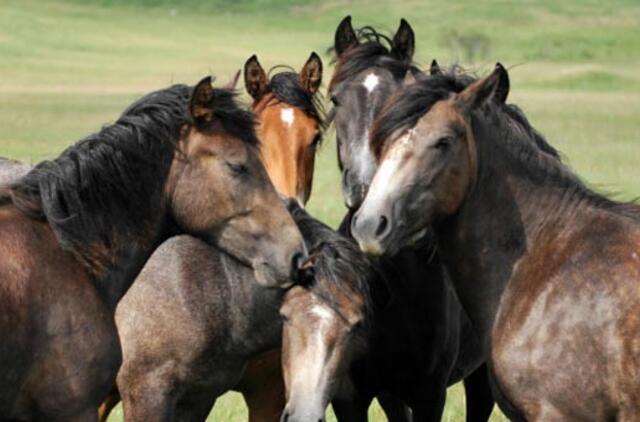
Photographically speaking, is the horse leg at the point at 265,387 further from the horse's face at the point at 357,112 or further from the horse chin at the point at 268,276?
the horse chin at the point at 268,276

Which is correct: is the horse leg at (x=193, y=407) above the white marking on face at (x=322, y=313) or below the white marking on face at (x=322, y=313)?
below

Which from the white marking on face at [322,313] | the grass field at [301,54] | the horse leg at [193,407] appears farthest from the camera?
the grass field at [301,54]

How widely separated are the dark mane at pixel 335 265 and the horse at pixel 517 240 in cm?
40

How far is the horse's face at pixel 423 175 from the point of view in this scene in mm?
6156

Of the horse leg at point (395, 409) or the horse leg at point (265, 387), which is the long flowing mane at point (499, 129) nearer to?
the horse leg at point (265, 387)

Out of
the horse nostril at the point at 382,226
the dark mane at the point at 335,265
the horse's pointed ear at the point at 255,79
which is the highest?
the horse nostril at the point at 382,226

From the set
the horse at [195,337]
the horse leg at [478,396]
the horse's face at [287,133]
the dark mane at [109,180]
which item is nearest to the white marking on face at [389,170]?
the dark mane at [109,180]

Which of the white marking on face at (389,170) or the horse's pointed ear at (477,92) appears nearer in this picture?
the white marking on face at (389,170)

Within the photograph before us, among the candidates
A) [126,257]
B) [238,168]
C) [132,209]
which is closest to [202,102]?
[238,168]

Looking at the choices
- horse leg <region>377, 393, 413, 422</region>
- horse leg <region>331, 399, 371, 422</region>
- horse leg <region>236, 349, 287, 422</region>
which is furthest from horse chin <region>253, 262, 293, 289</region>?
horse leg <region>377, 393, 413, 422</region>

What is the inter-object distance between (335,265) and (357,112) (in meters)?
1.45

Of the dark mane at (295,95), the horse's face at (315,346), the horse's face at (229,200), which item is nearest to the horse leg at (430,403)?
the horse's face at (315,346)

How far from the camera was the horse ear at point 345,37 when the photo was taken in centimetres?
827

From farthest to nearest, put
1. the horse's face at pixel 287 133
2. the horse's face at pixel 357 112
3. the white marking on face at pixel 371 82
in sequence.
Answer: the horse's face at pixel 287 133
the white marking on face at pixel 371 82
the horse's face at pixel 357 112
